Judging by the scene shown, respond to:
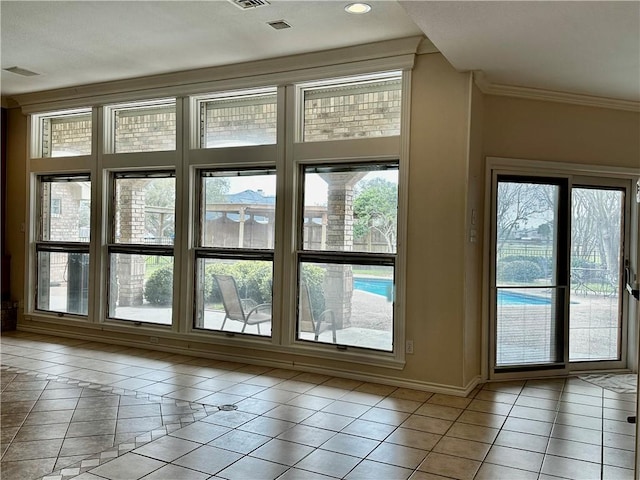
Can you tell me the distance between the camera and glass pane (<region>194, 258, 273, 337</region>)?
5.14 meters

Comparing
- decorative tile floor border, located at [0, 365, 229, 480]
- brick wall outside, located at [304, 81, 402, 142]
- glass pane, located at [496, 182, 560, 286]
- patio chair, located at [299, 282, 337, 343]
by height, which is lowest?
decorative tile floor border, located at [0, 365, 229, 480]

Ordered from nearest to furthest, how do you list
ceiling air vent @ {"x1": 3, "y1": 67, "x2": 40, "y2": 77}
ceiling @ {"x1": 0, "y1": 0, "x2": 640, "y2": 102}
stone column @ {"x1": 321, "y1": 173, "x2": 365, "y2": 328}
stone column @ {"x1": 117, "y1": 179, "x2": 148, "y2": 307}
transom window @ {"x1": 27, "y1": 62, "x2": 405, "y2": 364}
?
ceiling @ {"x1": 0, "y1": 0, "x2": 640, "y2": 102}
transom window @ {"x1": 27, "y1": 62, "x2": 405, "y2": 364}
stone column @ {"x1": 321, "y1": 173, "x2": 365, "y2": 328}
ceiling air vent @ {"x1": 3, "y1": 67, "x2": 40, "y2": 77}
stone column @ {"x1": 117, "y1": 179, "x2": 148, "y2": 307}

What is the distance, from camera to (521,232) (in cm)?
478

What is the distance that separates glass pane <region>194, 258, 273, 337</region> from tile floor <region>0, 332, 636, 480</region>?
1.64 feet

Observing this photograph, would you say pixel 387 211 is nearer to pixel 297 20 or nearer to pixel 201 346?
pixel 297 20

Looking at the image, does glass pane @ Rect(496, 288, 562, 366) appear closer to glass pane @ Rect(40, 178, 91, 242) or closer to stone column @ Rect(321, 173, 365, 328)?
stone column @ Rect(321, 173, 365, 328)

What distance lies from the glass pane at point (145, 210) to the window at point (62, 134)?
0.80 meters

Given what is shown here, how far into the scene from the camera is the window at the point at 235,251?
→ 202 inches

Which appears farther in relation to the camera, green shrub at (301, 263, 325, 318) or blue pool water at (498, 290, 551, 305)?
green shrub at (301, 263, 325, 318)

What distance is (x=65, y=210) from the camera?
649cm

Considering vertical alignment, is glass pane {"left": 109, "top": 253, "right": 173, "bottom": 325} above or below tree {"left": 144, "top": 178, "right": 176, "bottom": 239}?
below

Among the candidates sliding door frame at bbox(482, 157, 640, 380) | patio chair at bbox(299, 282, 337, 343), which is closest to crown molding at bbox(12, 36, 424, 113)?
sliding door frame at bbox(482, 157, 640, 380)

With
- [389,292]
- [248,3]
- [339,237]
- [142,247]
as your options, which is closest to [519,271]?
[389,292]

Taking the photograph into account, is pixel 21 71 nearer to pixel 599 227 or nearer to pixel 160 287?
pixel 160 287
